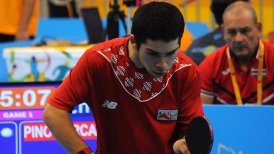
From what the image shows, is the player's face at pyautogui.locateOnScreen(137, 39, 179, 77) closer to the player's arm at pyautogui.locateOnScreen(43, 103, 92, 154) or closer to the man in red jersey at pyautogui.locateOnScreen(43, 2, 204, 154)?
the man in red jersey at pyautogui.locateOnScreen(43, 2, 204, 154)

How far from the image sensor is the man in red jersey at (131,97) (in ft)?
12.5

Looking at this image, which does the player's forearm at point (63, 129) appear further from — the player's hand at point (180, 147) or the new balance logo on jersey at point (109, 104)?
the player's hand at point (180, 147)

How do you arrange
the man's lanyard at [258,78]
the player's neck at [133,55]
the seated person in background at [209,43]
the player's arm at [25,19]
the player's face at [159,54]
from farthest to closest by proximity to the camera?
the player's arm at [25,19], the seated person in background at [209,43], the man's lanyard at [258,78], the player's neck at [133,55], the player's face at [159,54]

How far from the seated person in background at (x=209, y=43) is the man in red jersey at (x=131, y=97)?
2.88 m

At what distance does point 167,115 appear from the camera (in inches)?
157

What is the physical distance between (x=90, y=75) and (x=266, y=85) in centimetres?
236

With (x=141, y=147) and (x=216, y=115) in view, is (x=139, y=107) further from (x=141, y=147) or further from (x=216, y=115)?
(x=216, y=115)

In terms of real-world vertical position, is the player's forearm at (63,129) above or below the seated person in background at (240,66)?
above

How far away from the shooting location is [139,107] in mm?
3990

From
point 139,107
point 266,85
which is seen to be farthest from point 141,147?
point 266,85

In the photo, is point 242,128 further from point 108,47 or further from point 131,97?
point 108,47

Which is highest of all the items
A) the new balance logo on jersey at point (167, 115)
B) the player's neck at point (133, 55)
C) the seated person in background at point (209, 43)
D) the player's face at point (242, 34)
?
the player's neck at point (133, 55)
